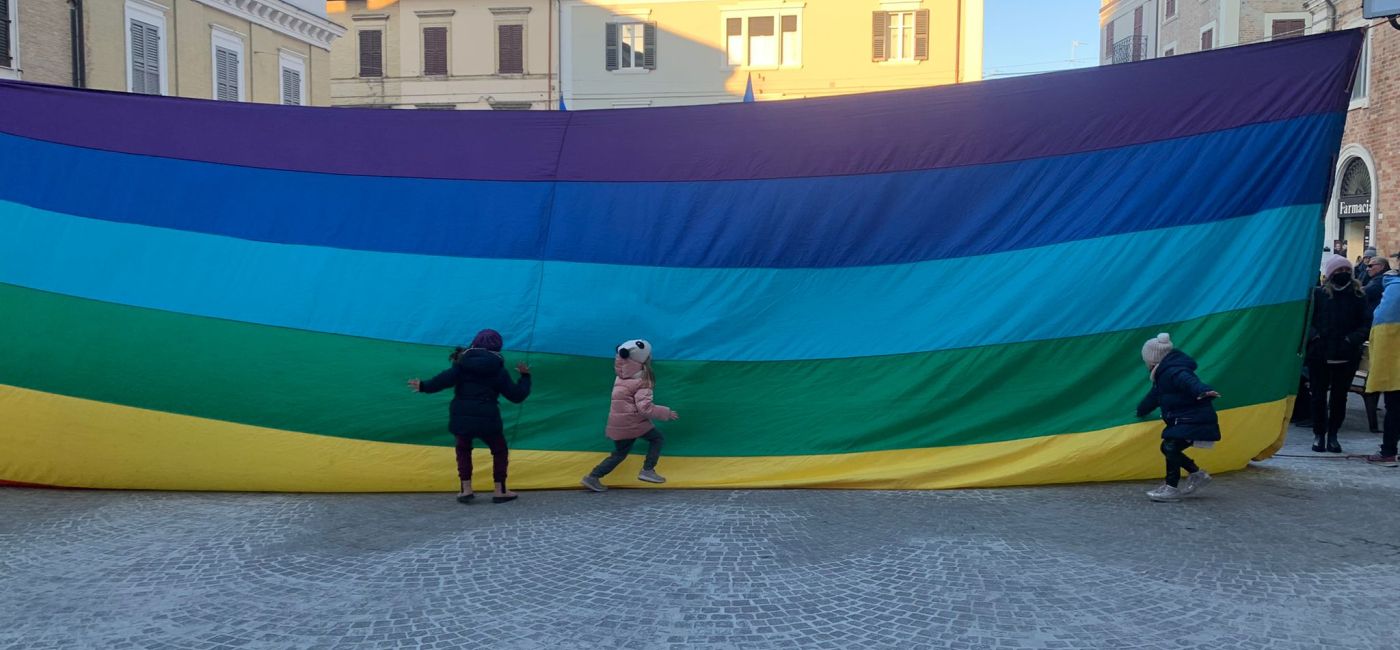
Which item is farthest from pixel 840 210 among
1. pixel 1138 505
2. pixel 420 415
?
pixel 420 415

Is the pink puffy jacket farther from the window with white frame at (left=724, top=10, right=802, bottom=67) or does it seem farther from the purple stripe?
the window with white frame at (left=724, top=10, right=802, bottom=67)

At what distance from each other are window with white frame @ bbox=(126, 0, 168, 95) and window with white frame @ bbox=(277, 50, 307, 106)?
361cm

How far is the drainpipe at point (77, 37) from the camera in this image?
16.1 m

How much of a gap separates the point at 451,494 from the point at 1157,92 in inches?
206

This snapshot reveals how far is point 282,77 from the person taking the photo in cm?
2203

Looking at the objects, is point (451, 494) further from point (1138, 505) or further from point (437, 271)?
point (1138, 505)

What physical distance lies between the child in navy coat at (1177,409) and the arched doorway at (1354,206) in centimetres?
1931

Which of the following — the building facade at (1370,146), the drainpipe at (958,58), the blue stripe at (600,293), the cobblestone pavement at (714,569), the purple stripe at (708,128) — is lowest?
the cobblestone pavement at (714,569)

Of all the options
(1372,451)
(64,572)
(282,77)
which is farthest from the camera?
(282,77)

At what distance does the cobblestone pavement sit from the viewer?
13.2ft

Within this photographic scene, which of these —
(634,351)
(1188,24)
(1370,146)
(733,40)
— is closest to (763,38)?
(733,40)

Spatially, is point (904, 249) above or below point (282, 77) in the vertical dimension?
below

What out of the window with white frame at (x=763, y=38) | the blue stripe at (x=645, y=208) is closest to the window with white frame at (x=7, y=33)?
the blue stripe at (x=645, y=208)

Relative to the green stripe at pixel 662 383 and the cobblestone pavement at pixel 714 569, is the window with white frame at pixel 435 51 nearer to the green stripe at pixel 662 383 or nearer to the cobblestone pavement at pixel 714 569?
the green stripe at pixel 662 383
